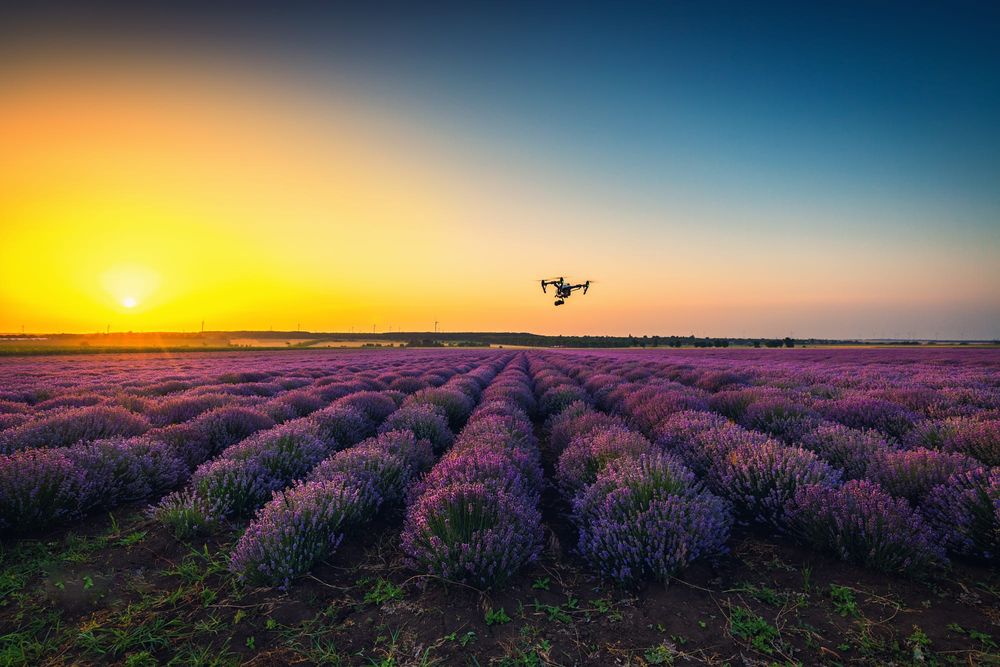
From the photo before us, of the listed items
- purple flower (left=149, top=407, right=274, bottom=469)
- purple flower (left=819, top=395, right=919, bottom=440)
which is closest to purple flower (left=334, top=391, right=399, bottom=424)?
purple flower (left=149, top=407, right=274, bottom=469)

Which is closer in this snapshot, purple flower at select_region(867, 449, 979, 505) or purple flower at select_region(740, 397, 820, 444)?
purple flower at select_region(867, 449, 979, 505)

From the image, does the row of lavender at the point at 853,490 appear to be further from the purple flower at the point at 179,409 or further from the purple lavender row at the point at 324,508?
the purple flower at the point at 179,409

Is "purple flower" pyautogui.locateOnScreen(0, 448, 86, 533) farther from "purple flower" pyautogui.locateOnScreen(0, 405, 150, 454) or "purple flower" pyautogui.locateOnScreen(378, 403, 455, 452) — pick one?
"purple flower" pyautogui.locateOnScreen(378, 403, 455, 452)

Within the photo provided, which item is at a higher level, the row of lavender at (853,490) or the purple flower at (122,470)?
the row of lavender at (853,490)

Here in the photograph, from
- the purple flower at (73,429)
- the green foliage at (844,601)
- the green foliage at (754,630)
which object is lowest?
the green foliage at (754,630)

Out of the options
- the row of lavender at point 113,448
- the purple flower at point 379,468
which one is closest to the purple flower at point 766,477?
the purple flower at point 379,468

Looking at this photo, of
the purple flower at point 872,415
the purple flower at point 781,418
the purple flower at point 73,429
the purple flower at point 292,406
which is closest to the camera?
the purple flower at point 73,429
